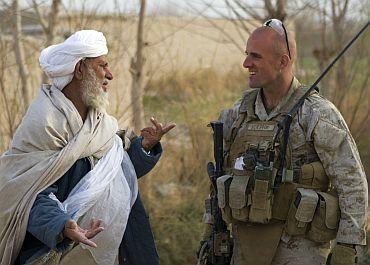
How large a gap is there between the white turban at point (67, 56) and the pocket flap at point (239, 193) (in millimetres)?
912

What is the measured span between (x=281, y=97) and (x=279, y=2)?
3999 millimetres

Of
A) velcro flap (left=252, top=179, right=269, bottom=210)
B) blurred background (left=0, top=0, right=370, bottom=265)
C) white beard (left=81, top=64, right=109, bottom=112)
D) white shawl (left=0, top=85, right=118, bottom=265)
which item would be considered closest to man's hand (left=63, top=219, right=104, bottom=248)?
white shawl (left=0, top=85, right=118, bottom=265)

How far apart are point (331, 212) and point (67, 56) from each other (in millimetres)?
1436

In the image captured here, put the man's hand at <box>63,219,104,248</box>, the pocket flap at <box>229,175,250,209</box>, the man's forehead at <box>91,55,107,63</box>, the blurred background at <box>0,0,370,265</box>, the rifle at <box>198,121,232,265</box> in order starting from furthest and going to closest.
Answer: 1. the blurred background at <box>0,0,370,265</box>
2. the rifle at <box>198,121,232,265</box>
3. the man's forehead at <box>91,55,107,63</box>
4. the pocket flap at <box>229,175,250,209</box>
5. the man's hand at <box>63,219,104,248</box>

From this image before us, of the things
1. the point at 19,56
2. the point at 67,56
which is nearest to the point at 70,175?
the point at 67,56

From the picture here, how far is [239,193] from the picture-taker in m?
3.82

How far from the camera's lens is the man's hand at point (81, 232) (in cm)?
348

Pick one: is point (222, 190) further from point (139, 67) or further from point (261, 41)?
point (139, 67)

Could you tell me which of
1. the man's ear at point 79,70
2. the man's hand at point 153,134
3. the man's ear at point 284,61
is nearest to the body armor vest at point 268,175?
the man's ear at point 284,61

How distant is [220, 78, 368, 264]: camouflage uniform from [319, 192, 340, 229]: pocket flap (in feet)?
0.10

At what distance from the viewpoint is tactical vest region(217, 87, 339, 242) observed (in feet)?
12.3

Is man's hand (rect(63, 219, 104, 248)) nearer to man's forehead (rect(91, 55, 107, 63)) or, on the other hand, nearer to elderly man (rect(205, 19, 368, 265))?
elderly man (rect(205, 19, 368, 265))

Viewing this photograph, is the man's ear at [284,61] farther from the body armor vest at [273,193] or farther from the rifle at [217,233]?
the rifle at [217,233]

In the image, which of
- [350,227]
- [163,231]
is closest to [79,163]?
[350,227]
